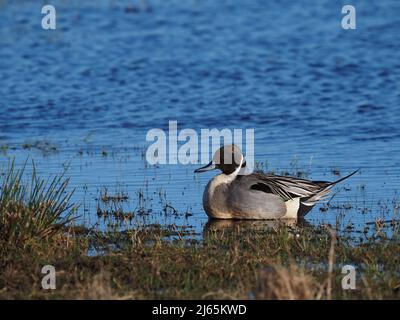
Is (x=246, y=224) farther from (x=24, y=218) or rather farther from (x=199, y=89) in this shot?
(x=199, y=89)

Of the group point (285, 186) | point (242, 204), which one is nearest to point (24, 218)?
point (242, 204)

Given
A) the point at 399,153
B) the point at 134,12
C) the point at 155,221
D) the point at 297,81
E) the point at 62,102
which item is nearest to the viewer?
the point at 155,221

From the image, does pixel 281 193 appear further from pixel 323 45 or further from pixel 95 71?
pixel 323 45

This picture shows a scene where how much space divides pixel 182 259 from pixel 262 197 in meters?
2.52

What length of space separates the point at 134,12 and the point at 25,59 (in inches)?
180

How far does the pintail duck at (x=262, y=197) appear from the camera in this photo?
9914mm

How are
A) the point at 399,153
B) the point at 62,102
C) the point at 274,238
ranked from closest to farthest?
1. the point at 274,238
2. the point at 399,153
3. the point at 62,102

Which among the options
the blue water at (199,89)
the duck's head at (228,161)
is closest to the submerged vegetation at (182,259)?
the blue water at (199,89)

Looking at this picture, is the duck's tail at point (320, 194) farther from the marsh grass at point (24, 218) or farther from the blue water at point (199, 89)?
the marsh grass at point (24, 218)

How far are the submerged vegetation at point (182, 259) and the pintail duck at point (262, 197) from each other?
2.25ft

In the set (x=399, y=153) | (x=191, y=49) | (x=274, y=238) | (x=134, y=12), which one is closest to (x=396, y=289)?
(x=274, y=238)

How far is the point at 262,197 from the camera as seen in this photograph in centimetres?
990

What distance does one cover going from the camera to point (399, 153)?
41.3ft

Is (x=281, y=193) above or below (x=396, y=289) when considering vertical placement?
above
